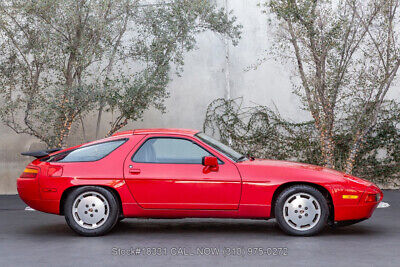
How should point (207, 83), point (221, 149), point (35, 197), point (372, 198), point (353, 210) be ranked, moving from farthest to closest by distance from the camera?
point (207, 83)
point (221, 149)
point (35, 197)
point (372, 198)
point (353, 210)

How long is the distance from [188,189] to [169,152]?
59cm

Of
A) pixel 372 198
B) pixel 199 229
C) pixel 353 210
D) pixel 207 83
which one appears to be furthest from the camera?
pixel 207 83

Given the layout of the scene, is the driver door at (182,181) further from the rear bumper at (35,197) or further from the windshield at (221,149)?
the rear bumper at (35,197)

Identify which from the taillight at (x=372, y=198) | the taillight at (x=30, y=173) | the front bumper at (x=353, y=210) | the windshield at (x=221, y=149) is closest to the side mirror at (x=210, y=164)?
the windshield at (x=221, y=149)

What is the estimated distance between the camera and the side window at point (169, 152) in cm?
A: 793

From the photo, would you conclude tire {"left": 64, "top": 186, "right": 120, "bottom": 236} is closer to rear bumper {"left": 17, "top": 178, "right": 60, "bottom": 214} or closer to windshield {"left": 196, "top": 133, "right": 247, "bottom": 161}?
rear bumper {"left": 17, "top": 178, "right": 60, "bottom": 214}

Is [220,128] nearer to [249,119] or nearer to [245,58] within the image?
[249,119]

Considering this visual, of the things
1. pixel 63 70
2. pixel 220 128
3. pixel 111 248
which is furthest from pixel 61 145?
pixel 111 248

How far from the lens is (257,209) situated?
7.70 metres

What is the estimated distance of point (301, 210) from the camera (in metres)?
7.68

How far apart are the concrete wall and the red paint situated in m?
7.33

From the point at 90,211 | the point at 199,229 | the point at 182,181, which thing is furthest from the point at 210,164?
the point at 90,211

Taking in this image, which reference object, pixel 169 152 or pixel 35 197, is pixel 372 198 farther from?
pixel 35 197

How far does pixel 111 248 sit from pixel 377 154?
29.6 feet
